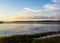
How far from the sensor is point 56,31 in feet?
50.0

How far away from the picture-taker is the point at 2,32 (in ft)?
46.4

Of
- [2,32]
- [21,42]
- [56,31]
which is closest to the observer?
[21,42]

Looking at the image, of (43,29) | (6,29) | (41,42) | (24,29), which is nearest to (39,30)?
(43,29)

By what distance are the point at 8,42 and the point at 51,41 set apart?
251 centimetres

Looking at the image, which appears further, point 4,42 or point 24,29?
point 24,29

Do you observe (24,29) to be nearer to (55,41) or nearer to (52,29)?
(52,29)

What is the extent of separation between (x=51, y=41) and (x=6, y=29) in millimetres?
6728

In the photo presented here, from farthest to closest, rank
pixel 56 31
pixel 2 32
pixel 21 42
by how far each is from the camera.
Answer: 1. pixel 56 31
2. pixel 2 32
3. pixel 21 42

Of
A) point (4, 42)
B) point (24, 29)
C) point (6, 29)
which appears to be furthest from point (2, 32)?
point (4, 42)

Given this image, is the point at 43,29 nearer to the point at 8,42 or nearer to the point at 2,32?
the point at 2,32

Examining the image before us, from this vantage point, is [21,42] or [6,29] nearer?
[21,42]

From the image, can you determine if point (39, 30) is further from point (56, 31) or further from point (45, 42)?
point (45, 42)

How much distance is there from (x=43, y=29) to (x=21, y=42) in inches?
261

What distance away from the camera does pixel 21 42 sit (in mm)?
9070
